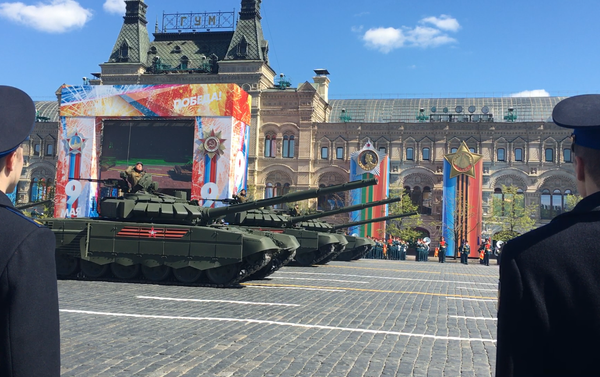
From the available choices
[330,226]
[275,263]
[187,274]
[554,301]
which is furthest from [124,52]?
[554,301]

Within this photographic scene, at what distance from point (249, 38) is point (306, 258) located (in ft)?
112

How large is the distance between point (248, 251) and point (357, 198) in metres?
31.4

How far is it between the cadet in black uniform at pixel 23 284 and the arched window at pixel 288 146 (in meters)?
47.9

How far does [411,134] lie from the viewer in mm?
48844

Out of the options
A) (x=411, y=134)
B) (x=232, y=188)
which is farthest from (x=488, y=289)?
(x=411, y=134)

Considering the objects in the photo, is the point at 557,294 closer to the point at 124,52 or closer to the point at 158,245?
the point at 158,245

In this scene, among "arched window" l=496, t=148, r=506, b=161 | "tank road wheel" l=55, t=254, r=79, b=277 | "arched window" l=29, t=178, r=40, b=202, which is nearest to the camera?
"tank road wheel" l=55, t=254, r=79, b=277

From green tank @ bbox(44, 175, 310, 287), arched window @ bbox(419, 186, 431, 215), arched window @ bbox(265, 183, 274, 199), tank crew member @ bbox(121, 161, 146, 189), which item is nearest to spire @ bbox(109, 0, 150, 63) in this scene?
arched window @ bbox(265, 183, 274, 199)

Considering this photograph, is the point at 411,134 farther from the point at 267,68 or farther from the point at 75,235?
the point at 75,235

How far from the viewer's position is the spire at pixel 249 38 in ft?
172

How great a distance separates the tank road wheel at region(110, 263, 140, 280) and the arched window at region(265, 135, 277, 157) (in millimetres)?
35865

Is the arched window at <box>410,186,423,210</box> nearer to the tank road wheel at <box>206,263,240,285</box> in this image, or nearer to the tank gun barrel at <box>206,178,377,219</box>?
the tank gun barrel at <box>206,178,377,219</box>

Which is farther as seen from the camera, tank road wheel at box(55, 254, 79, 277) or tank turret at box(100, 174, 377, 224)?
tank road wheel at box(55, 254, 79, 277)

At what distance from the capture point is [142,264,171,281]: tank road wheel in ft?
47.6
